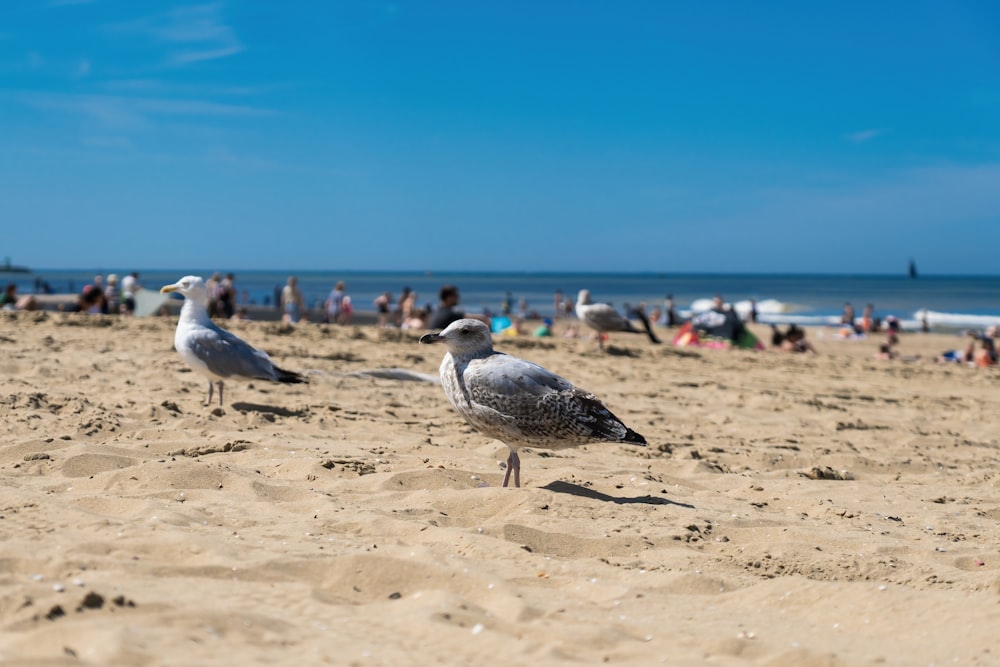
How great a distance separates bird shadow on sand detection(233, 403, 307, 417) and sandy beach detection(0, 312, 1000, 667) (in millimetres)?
36

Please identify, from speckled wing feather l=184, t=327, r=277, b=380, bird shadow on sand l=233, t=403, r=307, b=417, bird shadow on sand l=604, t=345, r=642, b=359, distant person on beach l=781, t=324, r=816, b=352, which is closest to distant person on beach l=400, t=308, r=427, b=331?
bird shadow on sand l=604, t=345, r=642, b=359

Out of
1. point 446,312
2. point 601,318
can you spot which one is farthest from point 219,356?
point 601,318

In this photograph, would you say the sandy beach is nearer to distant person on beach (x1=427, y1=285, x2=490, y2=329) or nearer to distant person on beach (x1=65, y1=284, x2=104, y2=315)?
distant person on beach (x1=427, y1=285, x2=490, y2=329)

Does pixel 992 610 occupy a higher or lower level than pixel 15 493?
lower

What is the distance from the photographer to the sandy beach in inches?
104

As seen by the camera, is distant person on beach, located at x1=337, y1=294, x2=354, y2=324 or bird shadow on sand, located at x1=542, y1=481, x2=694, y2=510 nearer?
bird shadow on sand, located at x1=542, y1=481, x2=694, y2=510

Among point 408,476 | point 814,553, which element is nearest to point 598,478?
point 408,476

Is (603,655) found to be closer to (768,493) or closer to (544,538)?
(544,538)

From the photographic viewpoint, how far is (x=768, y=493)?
5.10 m

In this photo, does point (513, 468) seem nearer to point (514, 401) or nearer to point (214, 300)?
point (514, 401)

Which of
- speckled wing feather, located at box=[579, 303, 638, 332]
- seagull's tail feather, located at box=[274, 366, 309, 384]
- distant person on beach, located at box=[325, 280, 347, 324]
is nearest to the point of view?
seagull's tail feather, located at box=[274, 366, 309, 384]

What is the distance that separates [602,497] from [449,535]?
3.92ft

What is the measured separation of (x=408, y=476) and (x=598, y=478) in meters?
1.11

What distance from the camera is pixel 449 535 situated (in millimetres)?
3674
